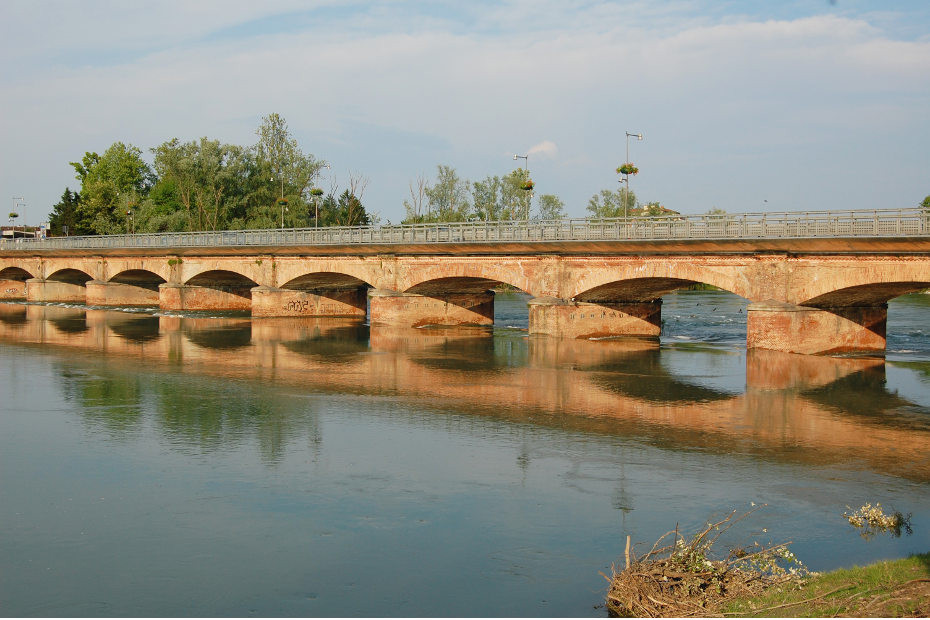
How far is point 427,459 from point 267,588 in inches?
275

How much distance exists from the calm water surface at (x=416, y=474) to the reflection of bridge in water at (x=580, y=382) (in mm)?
149

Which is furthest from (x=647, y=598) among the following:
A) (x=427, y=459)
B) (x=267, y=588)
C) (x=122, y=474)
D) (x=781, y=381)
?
(x=781, y=381)

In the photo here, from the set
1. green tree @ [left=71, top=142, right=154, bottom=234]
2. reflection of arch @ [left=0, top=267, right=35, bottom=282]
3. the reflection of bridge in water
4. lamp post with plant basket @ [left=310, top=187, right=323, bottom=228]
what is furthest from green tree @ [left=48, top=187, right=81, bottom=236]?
the reflection of bridge in water

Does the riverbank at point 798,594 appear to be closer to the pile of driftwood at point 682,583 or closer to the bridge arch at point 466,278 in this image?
the pile of driftwood at point 682,583

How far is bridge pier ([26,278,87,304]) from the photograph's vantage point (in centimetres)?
7762

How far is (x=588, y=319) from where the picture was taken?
4134cm

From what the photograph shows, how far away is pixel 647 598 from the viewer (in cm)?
1014

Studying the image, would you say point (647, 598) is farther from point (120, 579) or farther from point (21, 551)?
point (21, 551)

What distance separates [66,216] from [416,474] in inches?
4524

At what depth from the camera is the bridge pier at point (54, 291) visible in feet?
255

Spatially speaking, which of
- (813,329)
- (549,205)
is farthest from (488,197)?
(813,329)

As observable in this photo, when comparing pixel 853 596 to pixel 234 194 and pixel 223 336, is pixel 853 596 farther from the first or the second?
pixel 234 194

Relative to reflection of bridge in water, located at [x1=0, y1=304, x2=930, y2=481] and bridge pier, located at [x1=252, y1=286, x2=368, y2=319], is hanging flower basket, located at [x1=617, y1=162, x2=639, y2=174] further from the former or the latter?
bridge pier, located at [x1=252, y1=286, x2=368, y2=319]

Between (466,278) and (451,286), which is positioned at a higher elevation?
(466,278)
